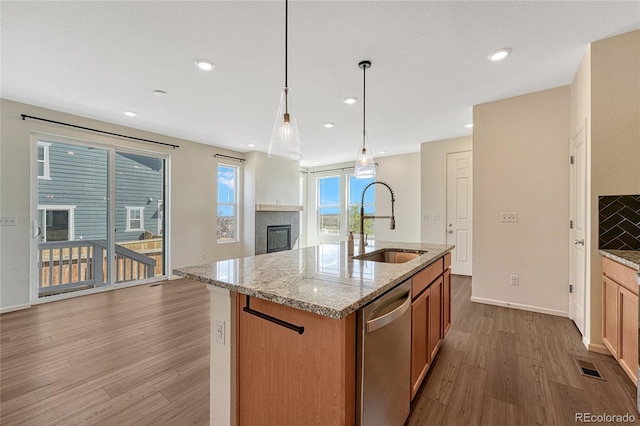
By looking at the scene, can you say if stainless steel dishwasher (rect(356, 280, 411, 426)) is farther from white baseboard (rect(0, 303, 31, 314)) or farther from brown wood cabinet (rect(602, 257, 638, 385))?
white baseboard (rect(0, 303, 31, 314))

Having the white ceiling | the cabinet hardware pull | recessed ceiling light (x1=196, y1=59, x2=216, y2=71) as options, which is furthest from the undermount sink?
recessed ceiling light (x1=196, y1=59, x2=216, y2=71)

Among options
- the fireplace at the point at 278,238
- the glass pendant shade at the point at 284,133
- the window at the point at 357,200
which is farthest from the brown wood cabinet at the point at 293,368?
the window at the point at 357,200

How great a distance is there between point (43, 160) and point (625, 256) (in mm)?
6260

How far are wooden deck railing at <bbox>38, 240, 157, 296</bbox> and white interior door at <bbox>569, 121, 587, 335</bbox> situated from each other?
598 cm

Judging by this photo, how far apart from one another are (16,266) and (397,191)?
6.48 metres

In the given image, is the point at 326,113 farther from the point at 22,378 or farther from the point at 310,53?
the point at 22,378

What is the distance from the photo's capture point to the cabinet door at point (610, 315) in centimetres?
204

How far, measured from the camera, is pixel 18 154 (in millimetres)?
3424

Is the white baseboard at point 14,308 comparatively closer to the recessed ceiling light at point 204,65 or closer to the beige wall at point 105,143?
the beige wall at point 105,143

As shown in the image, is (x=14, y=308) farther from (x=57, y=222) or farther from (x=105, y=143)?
(x=105, y=143)

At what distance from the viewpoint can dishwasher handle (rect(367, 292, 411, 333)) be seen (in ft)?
3.67

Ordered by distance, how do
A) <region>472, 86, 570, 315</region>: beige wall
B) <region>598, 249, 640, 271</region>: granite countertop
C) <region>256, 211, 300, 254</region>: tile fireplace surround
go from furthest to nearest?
1. <region>256, 211, 300, 254</region>: tile fireplace surround
2. <region>472, 86, 570, 315</region>: beige wall
3. <region>598, 249, 640, 271</region>: granite countertop

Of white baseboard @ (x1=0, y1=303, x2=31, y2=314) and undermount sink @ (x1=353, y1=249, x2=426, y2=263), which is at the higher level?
undermount sink @ (x1=353, y1=249, x2=426, y2=263)

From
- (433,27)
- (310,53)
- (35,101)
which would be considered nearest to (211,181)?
(35,101)
